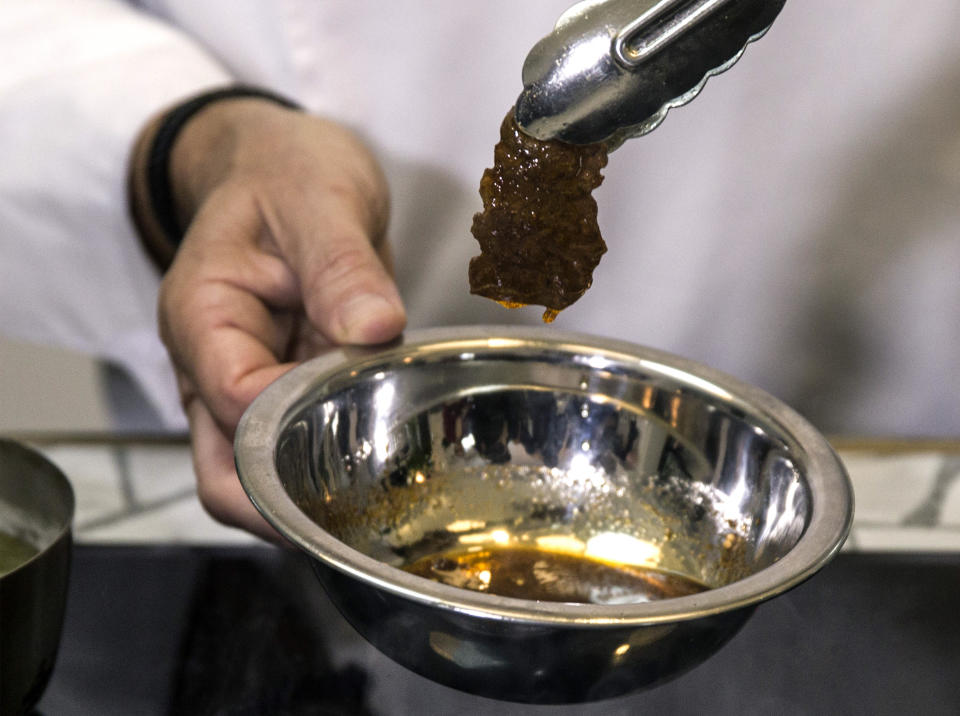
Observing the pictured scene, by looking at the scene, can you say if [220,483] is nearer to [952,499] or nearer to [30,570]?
[30,570]

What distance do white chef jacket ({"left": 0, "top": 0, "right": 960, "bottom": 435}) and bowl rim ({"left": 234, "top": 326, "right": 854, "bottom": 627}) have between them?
31 centimetres

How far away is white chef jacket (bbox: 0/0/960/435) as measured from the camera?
910mm

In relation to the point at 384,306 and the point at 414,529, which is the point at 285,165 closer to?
the point at 384,306

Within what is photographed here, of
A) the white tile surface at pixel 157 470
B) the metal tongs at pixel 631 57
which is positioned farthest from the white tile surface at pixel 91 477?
the metal tongs at pixel 631 57

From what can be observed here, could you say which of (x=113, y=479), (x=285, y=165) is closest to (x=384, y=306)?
(x=285, y=165)

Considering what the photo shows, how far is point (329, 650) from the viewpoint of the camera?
0.64 m

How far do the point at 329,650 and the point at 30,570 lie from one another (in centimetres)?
21

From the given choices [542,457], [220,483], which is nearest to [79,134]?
[220,483]

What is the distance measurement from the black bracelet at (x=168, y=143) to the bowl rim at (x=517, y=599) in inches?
14.9

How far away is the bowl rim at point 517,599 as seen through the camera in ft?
1.40

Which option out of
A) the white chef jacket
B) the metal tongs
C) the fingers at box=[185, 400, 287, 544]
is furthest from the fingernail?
the white chef jacket

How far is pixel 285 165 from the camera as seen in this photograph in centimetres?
81

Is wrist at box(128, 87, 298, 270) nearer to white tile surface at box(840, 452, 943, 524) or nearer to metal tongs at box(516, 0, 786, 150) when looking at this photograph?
metal tongs at box(516, 0, 786, 150)

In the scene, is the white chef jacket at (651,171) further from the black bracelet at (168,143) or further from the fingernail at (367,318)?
the fingernail at (367,318)
